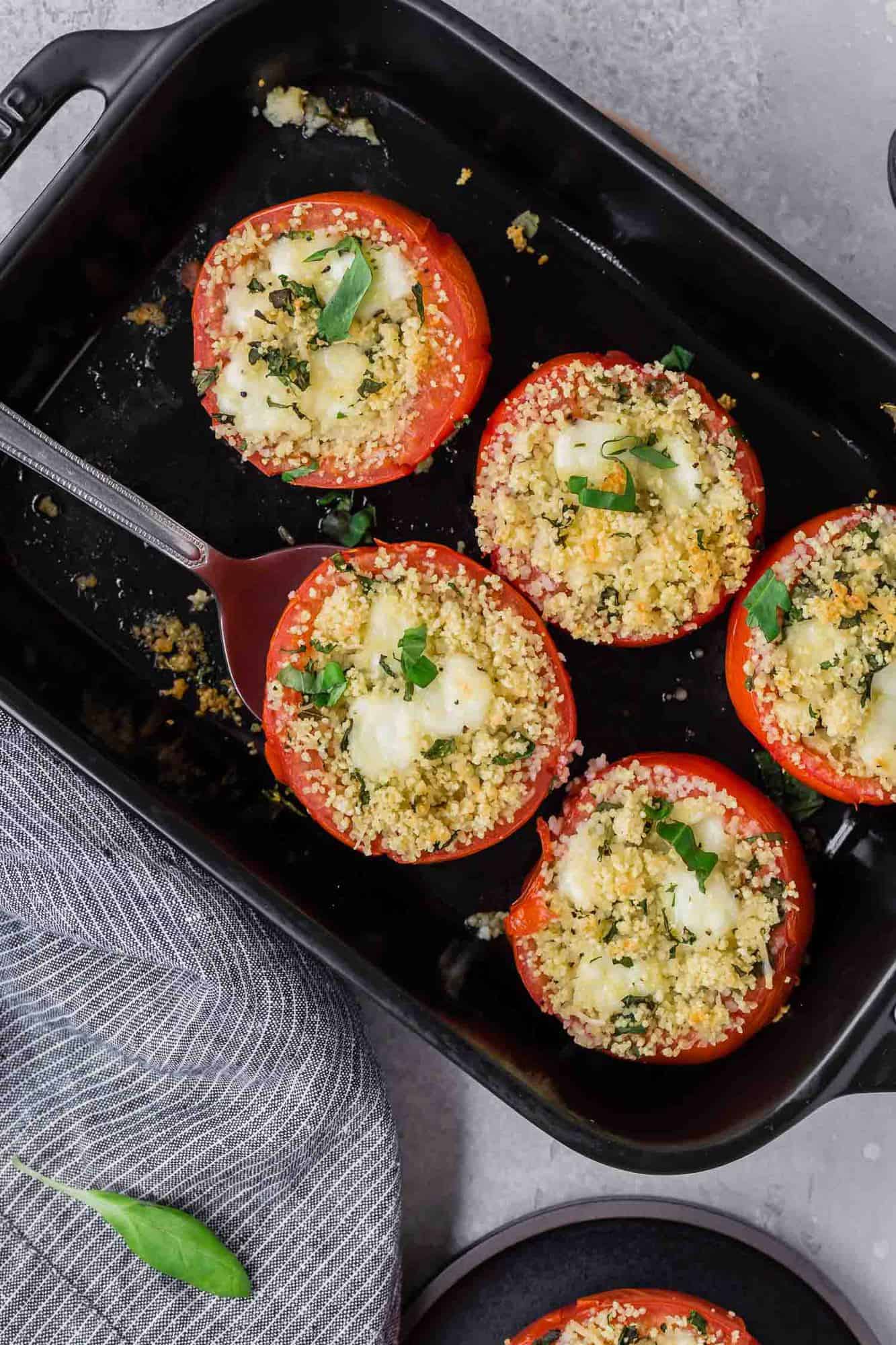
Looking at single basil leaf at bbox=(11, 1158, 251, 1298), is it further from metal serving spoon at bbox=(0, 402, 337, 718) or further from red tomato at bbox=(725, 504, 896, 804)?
red tomato at bbox=(725, 504, 896, 804)

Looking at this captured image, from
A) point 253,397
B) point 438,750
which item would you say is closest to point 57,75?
point 253,397

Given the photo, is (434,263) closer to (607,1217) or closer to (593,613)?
(593,613)

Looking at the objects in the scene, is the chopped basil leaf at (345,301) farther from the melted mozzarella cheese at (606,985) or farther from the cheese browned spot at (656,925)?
the melted mozzarella cheese at (606,985)

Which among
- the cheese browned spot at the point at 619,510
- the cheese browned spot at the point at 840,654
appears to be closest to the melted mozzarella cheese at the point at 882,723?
the cheese browned spot at the point at 840,654

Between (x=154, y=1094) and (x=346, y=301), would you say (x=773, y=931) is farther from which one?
(x=346, y=301)

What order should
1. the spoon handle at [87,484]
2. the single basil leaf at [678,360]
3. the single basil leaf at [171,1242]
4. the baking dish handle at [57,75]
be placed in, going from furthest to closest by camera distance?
the single basil leaf at [678,360] → the spoon handle at [87,484] → the single basil leaf at [171,1242] → the baking dish handle at [57,75]

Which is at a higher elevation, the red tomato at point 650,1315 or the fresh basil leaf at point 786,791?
the fresh basil leaf at point 786,791
